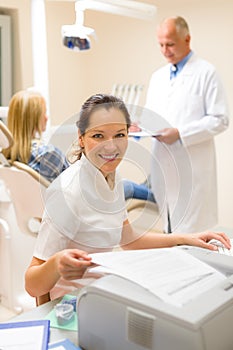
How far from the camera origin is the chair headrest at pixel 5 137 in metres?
1.77

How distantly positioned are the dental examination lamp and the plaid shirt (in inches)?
19.9

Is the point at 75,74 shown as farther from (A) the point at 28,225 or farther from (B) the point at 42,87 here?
(A) the point at 28,225

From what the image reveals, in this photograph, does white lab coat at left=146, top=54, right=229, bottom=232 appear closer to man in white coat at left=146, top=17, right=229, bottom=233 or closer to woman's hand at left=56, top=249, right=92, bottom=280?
man in white coat at left=146, top=17, right=229, bottom=233

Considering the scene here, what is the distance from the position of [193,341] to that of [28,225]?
1430mm

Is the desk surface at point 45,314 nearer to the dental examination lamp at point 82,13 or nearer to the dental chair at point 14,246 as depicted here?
the dental chair at point 14,246

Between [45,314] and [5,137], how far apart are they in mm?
941

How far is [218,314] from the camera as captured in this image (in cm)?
73

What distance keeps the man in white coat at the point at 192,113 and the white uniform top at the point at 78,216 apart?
117 cm

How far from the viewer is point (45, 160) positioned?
197cm

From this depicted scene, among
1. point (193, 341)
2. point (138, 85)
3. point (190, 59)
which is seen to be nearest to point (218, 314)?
point (193, 341)

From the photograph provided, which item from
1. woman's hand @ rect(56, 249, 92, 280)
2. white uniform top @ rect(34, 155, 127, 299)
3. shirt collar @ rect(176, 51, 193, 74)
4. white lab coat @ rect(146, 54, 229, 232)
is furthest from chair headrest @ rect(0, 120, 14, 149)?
shirt collar @ rect(176, 51, 193, 74)

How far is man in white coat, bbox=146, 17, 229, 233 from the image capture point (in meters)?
2.41

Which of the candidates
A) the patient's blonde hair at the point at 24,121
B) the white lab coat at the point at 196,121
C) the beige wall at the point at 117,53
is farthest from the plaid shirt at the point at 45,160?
the beige wall at the point at 117,53

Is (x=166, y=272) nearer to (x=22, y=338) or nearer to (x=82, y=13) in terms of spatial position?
(x=22, y=338)
